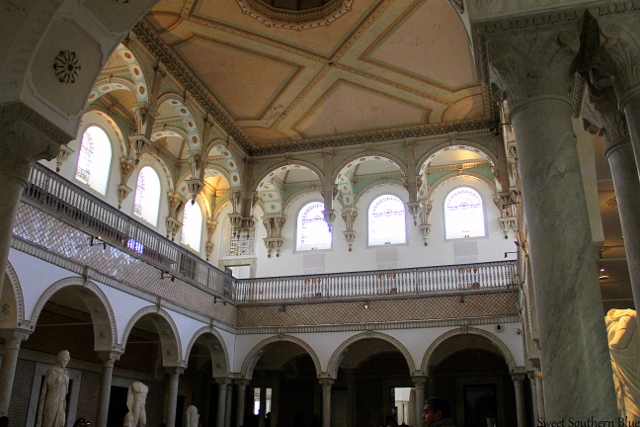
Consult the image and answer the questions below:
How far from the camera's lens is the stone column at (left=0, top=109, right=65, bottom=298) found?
5.66 m

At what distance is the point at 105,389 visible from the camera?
12.4 metres

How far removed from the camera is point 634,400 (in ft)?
17.1

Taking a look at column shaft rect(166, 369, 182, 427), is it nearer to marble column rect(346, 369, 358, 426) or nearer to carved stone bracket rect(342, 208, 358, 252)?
marble column rect(346, 369, 358, 426)

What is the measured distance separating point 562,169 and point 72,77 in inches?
194

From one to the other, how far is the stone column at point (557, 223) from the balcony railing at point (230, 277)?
356 inches

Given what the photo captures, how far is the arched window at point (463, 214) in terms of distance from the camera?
2028 cm

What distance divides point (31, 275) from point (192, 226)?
11129 mm

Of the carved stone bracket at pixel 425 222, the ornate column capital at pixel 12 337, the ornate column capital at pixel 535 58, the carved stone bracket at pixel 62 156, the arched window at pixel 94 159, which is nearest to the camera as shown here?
the ornate column capital at pixel 535 58

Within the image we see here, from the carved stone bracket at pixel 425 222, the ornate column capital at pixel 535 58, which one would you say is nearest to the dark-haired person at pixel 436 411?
the ornate column capital at pixel 535 58

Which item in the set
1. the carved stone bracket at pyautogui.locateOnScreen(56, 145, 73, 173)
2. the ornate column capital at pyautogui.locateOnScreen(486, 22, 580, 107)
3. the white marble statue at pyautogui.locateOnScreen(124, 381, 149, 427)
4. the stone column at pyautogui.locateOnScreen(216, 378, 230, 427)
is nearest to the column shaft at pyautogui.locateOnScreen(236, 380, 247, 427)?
the stone column at pyautogui.locateOnScreen(216, 378, 230, 427)

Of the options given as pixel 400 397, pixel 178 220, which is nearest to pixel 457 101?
pixel 178 220

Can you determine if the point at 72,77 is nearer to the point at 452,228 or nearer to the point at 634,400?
the point at 634,400

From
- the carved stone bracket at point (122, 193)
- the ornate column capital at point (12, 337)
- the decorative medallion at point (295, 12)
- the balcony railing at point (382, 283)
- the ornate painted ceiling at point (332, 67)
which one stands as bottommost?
the ornate column capital at point (12, 337)

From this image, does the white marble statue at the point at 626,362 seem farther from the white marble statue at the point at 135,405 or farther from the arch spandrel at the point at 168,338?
the arch spandrel at the point at 168,338
